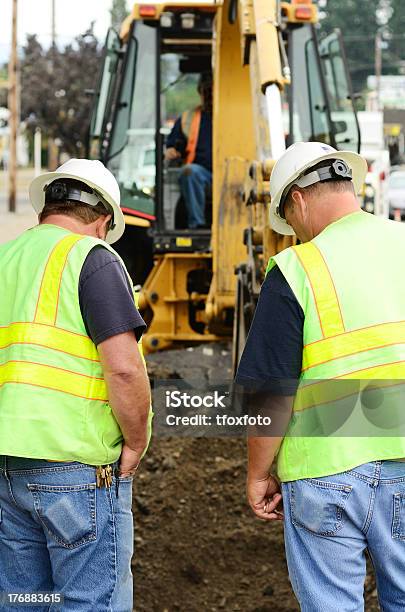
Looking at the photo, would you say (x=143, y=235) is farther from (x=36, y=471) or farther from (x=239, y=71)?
(x=36, y=471)

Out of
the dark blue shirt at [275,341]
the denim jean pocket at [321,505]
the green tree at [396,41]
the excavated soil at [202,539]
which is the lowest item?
the excavated soil at [202,539]

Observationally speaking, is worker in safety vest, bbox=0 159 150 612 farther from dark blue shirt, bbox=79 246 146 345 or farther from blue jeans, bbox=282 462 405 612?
blue jeans, bbox=282 462 405 612

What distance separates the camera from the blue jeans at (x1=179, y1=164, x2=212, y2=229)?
29.8ft

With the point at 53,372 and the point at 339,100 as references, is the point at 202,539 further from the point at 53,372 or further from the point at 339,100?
the point at 339,100

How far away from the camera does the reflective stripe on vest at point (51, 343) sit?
3342 mm

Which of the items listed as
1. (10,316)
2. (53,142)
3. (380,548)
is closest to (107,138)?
(10,316)

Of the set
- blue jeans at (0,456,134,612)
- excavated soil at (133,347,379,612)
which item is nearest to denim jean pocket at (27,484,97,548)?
blue jeans at (0,456,134,612)

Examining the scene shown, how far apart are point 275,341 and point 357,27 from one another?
86.8m

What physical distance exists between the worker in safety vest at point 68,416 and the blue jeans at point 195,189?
5671mm

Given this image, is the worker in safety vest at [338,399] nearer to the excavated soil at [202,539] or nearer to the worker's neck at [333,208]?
the worker's neck at [333,208]

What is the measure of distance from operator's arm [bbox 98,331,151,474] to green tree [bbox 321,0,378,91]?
260ft

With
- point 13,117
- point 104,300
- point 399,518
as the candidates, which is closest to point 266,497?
point 399,518

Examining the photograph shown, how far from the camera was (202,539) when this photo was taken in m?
6.00

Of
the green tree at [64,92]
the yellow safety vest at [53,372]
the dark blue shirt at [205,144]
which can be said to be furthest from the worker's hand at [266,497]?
the green tree at [64,92]
